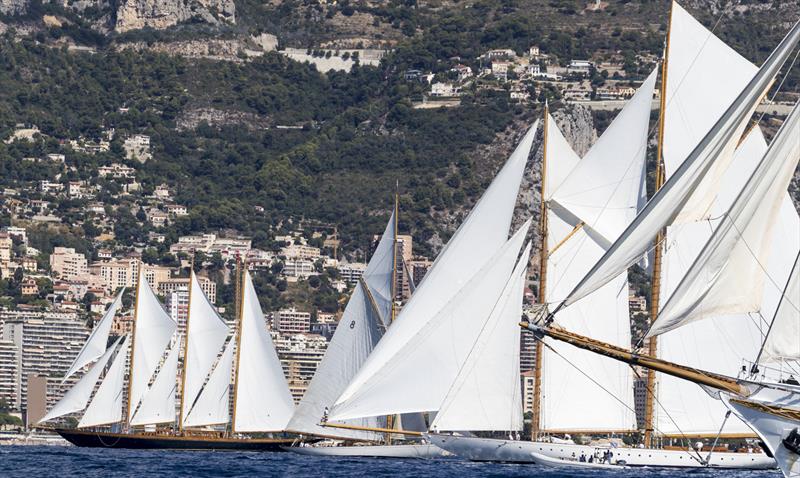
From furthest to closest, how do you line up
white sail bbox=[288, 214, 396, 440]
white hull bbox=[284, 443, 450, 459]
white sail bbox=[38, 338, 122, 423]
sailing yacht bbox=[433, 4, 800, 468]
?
1. white sail bbox=[38, 338, 122, 423]
2. white sail bbox=[288, 214, 396, 440]
3. white hull bbox=[284, 443, 450, 459]
4. sailing yacht bbox=[433, 4, 800, 468]

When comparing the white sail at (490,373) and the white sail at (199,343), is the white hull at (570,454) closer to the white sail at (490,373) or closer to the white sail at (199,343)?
the white sail at (490,373)

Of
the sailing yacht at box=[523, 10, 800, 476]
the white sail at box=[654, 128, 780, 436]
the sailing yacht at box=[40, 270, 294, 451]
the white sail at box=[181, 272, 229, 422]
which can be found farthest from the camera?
the white sail at box=[181, 272, 229, 422]

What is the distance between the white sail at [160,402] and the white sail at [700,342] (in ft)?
87.3

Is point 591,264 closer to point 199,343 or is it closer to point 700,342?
point 700,342

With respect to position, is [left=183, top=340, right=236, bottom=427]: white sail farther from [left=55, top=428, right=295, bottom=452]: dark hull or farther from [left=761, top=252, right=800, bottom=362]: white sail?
[left=761, top=252, right=800, bottom=362]: white sail

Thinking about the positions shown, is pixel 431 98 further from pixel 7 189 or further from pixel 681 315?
pixel 681 315

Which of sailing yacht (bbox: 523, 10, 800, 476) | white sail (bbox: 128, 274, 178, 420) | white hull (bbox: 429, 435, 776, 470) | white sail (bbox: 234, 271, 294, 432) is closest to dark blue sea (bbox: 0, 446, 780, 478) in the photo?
white hull (bbox: 429, 435, 776, 470)

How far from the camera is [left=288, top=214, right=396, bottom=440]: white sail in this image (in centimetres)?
6438

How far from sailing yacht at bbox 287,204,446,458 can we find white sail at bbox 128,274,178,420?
37.4 feet

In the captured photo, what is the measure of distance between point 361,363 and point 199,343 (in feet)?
42.3

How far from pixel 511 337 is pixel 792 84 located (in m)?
130

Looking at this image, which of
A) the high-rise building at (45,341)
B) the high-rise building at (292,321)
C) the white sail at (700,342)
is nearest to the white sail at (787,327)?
the white sail at (700,342)

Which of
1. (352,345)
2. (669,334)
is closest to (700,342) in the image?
(669,334)

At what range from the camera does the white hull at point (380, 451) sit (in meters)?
63.9
